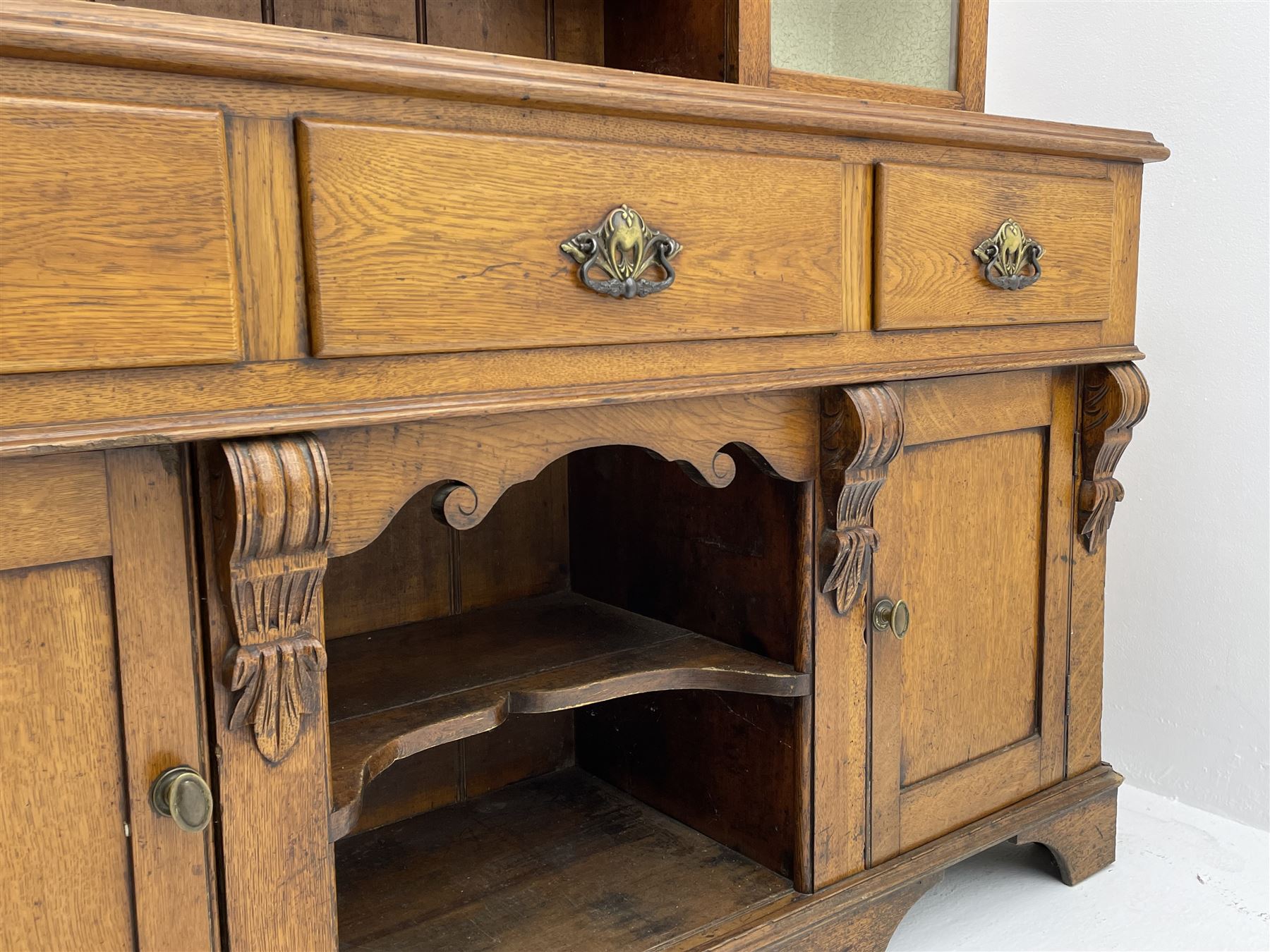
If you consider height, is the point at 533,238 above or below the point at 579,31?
below

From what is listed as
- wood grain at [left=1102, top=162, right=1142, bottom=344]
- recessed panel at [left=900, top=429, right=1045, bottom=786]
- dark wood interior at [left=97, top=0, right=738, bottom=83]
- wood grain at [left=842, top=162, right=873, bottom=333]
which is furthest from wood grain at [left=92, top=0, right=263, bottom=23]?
wood grain at [left=1102, top=162, right=1142, bottom=344]

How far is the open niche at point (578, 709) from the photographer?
1.14 m

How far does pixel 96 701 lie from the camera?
0.76 meters

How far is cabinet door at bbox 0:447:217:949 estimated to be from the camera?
731mm

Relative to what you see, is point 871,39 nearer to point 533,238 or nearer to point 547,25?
point 547,25

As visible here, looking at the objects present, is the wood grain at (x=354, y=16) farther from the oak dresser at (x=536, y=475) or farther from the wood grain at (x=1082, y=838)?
the wood grain at (x=1082, y=838)

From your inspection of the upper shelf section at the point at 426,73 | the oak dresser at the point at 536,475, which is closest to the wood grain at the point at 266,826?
the oak dresser at the point at 536,475

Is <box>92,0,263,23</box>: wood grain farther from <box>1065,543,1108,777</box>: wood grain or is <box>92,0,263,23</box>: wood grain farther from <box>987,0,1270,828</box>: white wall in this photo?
<box>987,0,1270,828</box>: white wall

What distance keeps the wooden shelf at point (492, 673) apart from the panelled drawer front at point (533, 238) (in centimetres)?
35

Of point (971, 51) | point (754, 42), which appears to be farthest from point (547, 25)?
point (971, 51)

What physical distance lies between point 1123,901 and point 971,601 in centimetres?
49

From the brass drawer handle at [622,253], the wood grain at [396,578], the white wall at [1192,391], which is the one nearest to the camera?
the brass drawer handle at [622,253]

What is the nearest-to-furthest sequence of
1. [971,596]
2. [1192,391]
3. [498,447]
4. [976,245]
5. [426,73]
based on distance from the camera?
[426,73] < [498,447] < [976,245] < [971,596] < [1192,391]

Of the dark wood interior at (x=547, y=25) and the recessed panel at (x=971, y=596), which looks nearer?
the dark wood interior at (x=547, y=25)
